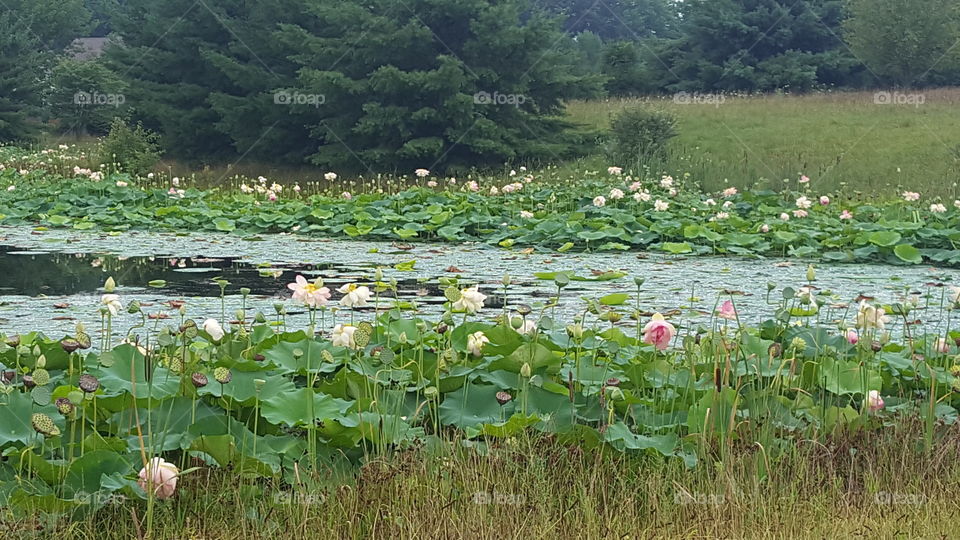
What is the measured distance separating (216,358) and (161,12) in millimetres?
23131

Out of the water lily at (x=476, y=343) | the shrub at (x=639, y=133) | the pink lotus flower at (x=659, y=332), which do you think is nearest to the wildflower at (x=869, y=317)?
the pink lotus flower at (x=659, y=332)

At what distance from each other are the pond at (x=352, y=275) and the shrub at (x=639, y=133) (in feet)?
29.0

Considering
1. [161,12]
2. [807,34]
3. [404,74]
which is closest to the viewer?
[404,74]

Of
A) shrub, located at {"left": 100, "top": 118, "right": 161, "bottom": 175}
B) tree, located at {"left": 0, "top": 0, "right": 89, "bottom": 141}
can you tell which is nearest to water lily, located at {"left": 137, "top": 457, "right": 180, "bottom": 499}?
shrub, located at {"left": 100, "top": 118, "right": 161, "bottom": 175}

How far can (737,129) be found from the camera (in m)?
20.5

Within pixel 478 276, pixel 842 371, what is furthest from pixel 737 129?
pixel 842 371

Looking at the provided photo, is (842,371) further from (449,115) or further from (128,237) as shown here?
(449,115)

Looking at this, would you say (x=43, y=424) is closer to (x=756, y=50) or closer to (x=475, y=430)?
(x=475, y=430)

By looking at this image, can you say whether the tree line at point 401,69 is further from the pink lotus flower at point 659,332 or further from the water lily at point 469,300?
the pink lotus flower at point 659,332

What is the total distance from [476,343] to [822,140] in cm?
1693

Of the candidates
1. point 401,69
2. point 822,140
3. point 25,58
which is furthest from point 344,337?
point 25,58

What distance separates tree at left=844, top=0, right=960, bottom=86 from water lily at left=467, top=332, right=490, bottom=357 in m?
25.9

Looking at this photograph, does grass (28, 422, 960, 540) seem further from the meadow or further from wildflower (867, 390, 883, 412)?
wildflower (867, 390, 883, 412)

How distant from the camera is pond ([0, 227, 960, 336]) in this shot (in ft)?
16.5
